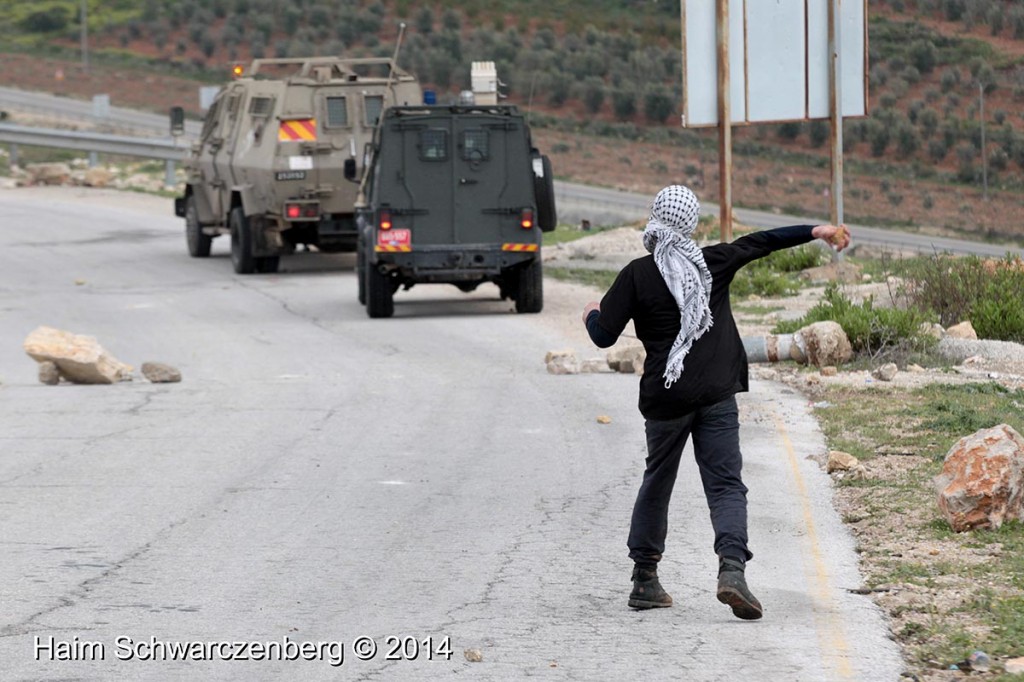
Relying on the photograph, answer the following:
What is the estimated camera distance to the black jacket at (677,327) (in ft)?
22.1

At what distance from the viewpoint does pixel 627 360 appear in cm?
1452

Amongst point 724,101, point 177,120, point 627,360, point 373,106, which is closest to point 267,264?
point 373,106

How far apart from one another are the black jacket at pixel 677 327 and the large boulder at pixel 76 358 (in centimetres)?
862

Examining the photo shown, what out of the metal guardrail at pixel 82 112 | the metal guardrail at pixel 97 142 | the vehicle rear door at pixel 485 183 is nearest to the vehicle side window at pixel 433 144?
the vehicle rear door at pixel 485 183

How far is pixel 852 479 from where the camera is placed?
31.2ft

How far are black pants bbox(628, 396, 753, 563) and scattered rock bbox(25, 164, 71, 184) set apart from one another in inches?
1401

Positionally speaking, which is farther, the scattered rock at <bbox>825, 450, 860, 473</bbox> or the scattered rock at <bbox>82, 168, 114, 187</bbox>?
the scattered rock at <bbox>82, 168, 114, 187</bbox>

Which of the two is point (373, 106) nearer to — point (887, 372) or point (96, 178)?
point (887, 372)

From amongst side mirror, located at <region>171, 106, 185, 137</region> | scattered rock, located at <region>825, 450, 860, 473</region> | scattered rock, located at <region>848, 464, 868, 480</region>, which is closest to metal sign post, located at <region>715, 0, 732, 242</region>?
side mirror, located at <region>171, 106, 185, 137</region>

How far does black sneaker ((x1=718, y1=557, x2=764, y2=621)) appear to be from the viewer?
6.47 meters

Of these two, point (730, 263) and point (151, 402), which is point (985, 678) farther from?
point (151, 402)

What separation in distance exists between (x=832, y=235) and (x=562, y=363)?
25.8ft

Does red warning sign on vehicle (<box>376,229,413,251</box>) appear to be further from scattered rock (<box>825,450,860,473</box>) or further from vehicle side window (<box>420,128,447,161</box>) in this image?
scattered rock (<box>825,450,860,473</box>)

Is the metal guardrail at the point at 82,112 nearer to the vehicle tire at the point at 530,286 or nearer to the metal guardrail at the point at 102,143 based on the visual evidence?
the metal guardrail at the point at 102,143
